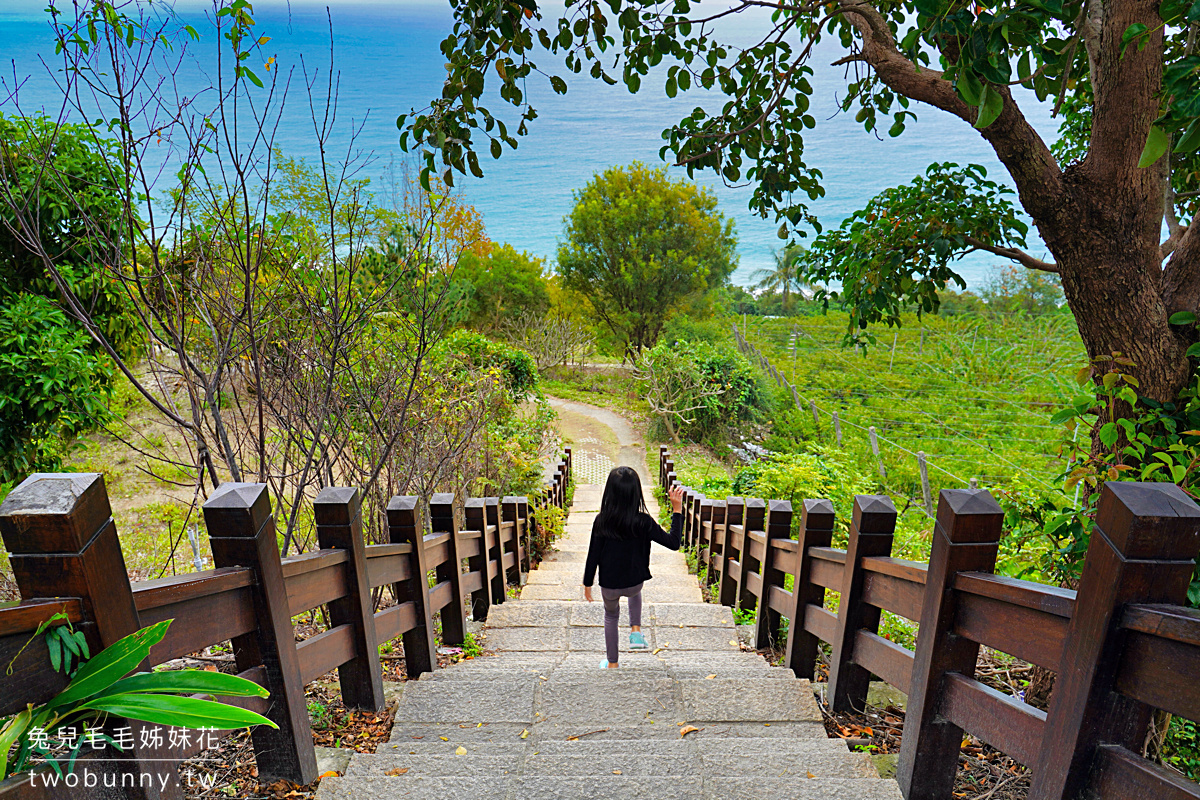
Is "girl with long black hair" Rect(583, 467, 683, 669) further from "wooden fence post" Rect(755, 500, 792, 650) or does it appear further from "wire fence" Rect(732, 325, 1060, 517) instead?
"wire fence" Rect(732, 325, 1060, 517)

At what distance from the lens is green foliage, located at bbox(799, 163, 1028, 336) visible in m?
3.45

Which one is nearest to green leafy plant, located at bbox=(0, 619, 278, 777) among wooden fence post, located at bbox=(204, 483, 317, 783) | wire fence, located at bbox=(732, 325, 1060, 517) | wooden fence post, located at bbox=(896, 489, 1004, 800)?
wooden fence post, located at bbox=(204, 483, 317, 783)

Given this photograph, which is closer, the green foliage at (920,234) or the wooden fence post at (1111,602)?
the wooden fence post at (1111,602)

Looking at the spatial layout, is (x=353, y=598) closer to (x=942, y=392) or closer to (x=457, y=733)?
(x=457, y=733)

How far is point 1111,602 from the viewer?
131 centimetres

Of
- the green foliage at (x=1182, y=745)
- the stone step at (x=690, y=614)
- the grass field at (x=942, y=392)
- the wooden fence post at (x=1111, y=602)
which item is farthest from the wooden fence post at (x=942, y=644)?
the grass field at (x=942, y=392)

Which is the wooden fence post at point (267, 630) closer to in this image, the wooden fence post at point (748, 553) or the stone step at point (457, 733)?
the stone step at point (457, 733)

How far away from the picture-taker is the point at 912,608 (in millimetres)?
2150

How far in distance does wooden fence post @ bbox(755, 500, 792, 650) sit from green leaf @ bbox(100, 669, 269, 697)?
9.50 ft

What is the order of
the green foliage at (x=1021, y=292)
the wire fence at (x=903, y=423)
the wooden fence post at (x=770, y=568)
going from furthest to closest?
the green foliage at (x=1021, y=292) → the wire fence at (x=903, y=423) → the wooden fence post at (x=770, y=568)

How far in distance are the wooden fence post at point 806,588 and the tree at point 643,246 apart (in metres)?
22.2

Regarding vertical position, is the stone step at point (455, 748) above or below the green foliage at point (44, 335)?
below

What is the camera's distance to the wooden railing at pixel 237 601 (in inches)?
48.9

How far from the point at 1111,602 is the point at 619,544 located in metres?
2.86
